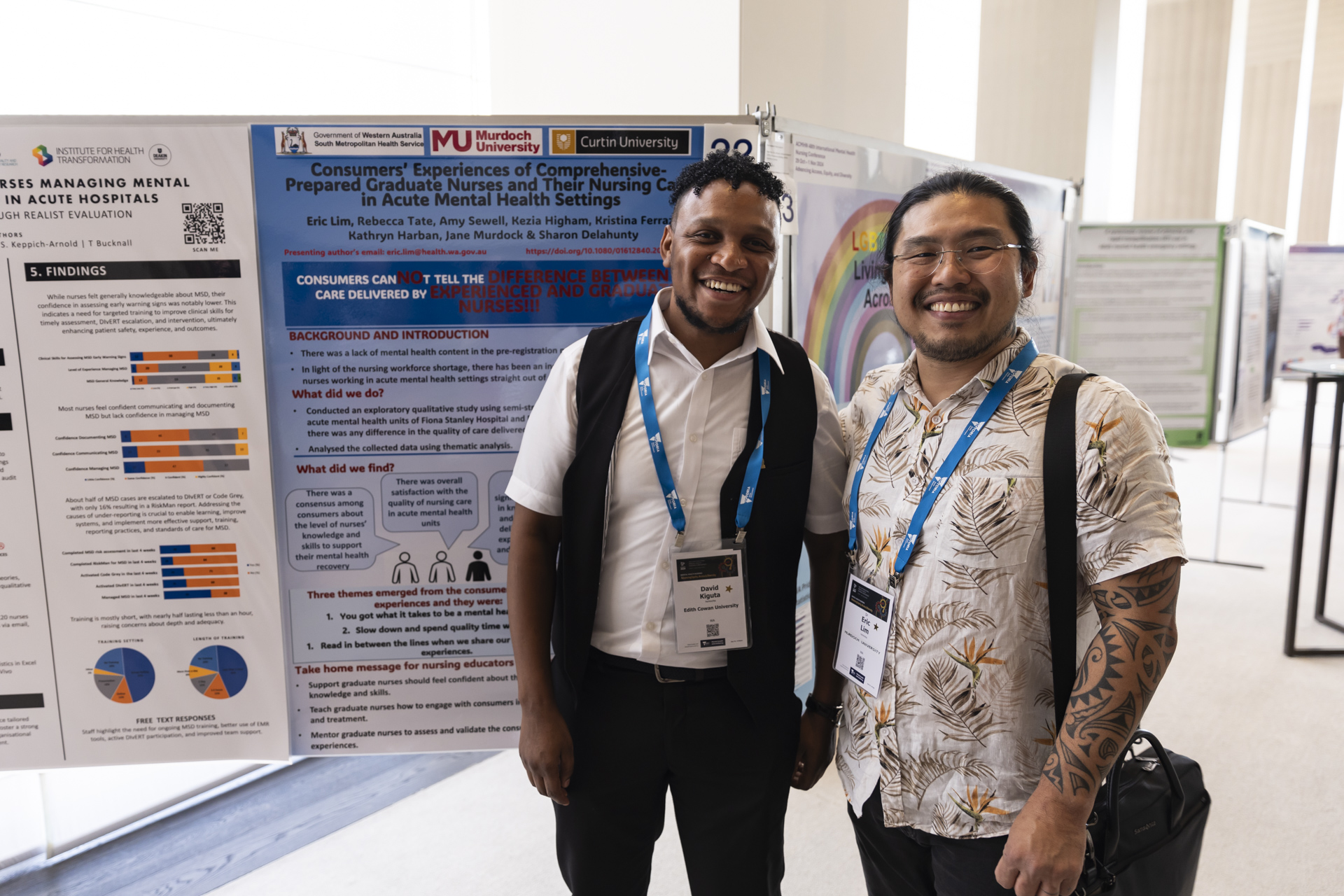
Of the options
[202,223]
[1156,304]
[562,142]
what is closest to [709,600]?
[562,142]

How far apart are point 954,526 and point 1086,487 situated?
0.19 meters

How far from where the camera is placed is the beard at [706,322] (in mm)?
1429

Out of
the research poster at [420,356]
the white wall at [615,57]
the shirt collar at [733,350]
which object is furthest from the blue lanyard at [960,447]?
the white wall at [615,57]

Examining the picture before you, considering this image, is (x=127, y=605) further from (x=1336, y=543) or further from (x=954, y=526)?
(x=1336, y=543)

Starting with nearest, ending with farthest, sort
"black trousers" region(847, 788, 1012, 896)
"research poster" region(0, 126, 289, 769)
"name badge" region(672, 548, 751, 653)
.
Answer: "black trousers" region(847, 788, 1012, 896) < "name badge" region(672, 548, 751, 653) < "research poster" region(0, 126, 289, 769)

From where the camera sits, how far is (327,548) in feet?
6.28

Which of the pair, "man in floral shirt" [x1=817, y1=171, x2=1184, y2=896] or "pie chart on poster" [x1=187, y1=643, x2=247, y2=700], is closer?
"man in floral shirt" [x1=817, y1=171, x2=1184, y2=896]

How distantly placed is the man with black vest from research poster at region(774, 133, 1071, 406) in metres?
0.90

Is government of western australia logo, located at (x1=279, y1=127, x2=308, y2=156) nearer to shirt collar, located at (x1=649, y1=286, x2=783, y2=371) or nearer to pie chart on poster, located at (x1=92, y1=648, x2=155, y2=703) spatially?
shirt collar, located at (x1=649, y1=286, x2=783, y2=371)

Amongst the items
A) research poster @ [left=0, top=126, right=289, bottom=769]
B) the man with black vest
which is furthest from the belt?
research poster @ [left=0, top=126, right=289, bottom=769]

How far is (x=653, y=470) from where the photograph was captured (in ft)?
4.75

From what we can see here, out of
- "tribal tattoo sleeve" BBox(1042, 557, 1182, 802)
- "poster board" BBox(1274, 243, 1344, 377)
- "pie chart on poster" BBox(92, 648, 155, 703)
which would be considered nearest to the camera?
"tribal tattoo sleeve" BBox(1042, 557, 1182, 802)

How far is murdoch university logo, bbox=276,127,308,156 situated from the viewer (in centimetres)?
178

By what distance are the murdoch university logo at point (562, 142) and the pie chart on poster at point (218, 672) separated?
1.41m
